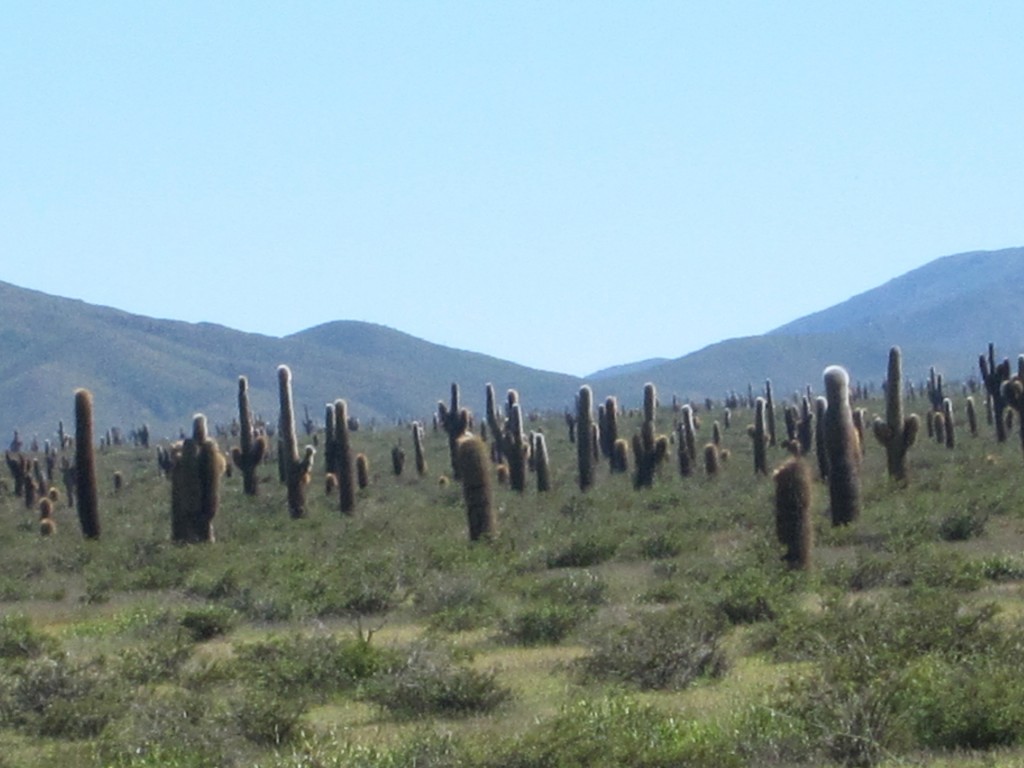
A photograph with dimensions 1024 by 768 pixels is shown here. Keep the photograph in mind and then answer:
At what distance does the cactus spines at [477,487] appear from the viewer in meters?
29.2

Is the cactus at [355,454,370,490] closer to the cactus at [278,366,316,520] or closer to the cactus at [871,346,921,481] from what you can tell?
the cactus at [278,366,316,520]

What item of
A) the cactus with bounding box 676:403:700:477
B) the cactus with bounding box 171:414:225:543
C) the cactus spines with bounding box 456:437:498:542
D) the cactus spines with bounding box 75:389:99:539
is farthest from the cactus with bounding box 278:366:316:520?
the cactus with bounding box 676:403:700:477

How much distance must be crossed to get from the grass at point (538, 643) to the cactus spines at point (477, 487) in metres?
0.48

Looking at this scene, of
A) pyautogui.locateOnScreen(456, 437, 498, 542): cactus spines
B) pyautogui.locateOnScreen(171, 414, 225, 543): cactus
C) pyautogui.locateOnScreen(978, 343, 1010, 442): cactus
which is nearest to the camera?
pyautogui.locateOnScreen(456, 437, 498, 542): cactus spines

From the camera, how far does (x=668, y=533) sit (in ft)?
90.6

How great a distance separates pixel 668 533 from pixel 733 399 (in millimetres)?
71589

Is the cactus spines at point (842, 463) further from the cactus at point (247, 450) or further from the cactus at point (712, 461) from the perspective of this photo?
the cactus at point (712, 461)

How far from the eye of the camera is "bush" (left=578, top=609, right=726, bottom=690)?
46.4 ft

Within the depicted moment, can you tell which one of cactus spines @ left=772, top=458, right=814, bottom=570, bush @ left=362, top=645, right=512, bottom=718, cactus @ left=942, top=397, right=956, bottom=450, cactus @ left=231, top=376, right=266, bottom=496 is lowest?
bush @ left=362, top=645, right=512, bottom=718

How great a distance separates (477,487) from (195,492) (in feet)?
18.7

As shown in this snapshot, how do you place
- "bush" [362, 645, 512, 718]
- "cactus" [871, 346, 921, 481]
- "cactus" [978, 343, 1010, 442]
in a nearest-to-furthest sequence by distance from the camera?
"bush" [362, 645, 512, 718], "cactus" [871, 346, 921, 481], "cactus" [978, 343, 1010, 442]

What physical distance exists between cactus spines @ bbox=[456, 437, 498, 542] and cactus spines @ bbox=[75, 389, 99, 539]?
8.40 meters

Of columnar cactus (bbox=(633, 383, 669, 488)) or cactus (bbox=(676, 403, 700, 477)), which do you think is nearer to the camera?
columnar cactus (bbox=(633, 383, 669, 488))

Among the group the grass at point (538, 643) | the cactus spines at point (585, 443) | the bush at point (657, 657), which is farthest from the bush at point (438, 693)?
the cactus spines at point (585, 443)
